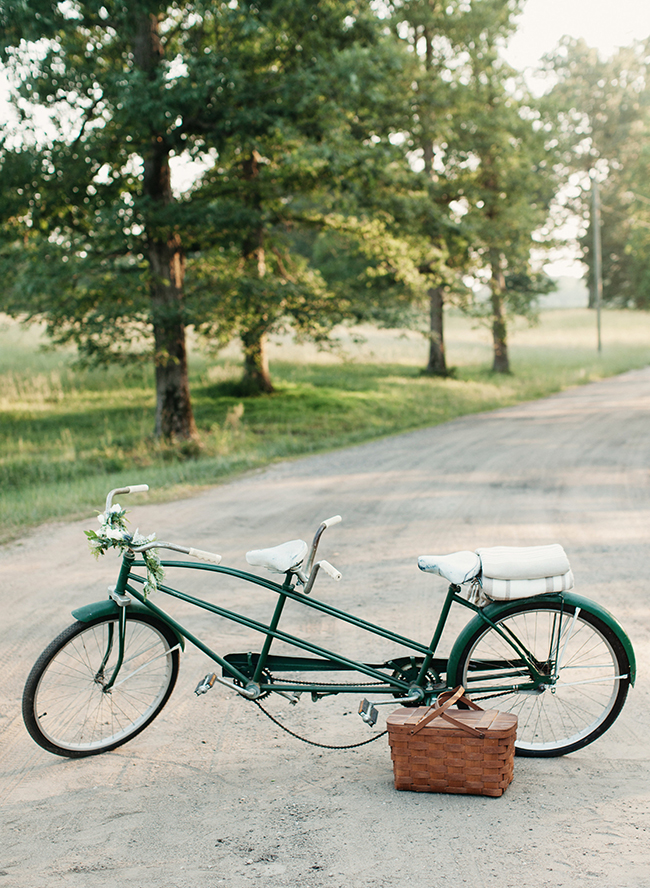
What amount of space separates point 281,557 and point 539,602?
1.25 m

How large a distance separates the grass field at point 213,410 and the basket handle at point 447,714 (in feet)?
17.1

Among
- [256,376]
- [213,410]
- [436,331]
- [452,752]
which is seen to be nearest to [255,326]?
[213,410]

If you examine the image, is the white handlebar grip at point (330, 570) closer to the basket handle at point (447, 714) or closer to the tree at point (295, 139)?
the basket handle at point (447, 714)

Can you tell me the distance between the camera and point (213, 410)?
1977 centimetres

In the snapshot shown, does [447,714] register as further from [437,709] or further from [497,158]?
[497,158]

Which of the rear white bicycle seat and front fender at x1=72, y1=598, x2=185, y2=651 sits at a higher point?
the rear white bicycle seat

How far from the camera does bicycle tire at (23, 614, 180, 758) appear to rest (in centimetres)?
380

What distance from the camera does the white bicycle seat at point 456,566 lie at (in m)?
3.63

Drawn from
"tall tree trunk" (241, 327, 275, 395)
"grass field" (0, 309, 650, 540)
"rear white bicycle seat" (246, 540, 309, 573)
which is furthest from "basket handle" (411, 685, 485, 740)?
"tall tree trunk" (241, 327, 275, 395)

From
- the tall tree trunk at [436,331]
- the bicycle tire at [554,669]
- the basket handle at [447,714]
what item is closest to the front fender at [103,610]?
the basket handle at [447,714]

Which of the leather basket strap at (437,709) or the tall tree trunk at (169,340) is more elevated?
the tall tree trunk at (169,340)

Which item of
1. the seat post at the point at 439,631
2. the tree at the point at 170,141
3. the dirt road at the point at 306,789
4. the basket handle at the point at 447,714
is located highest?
the tree at the point at 170,141

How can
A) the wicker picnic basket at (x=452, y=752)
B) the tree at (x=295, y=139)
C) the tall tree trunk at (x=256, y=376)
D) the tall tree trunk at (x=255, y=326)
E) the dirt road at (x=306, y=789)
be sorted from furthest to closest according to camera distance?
the tall tree trunk at (x=256, y=376) → the tall tree trunk at (x=255, y=326) → the tree at (x=295, y=139) → the wicker picnic basket at (x=452, y=752) → the dirt road at (x=306, y=789)

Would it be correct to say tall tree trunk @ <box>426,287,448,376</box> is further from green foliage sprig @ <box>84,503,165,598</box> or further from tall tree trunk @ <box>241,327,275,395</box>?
green foliage sprig @ <box>84,503,165,598</box>
